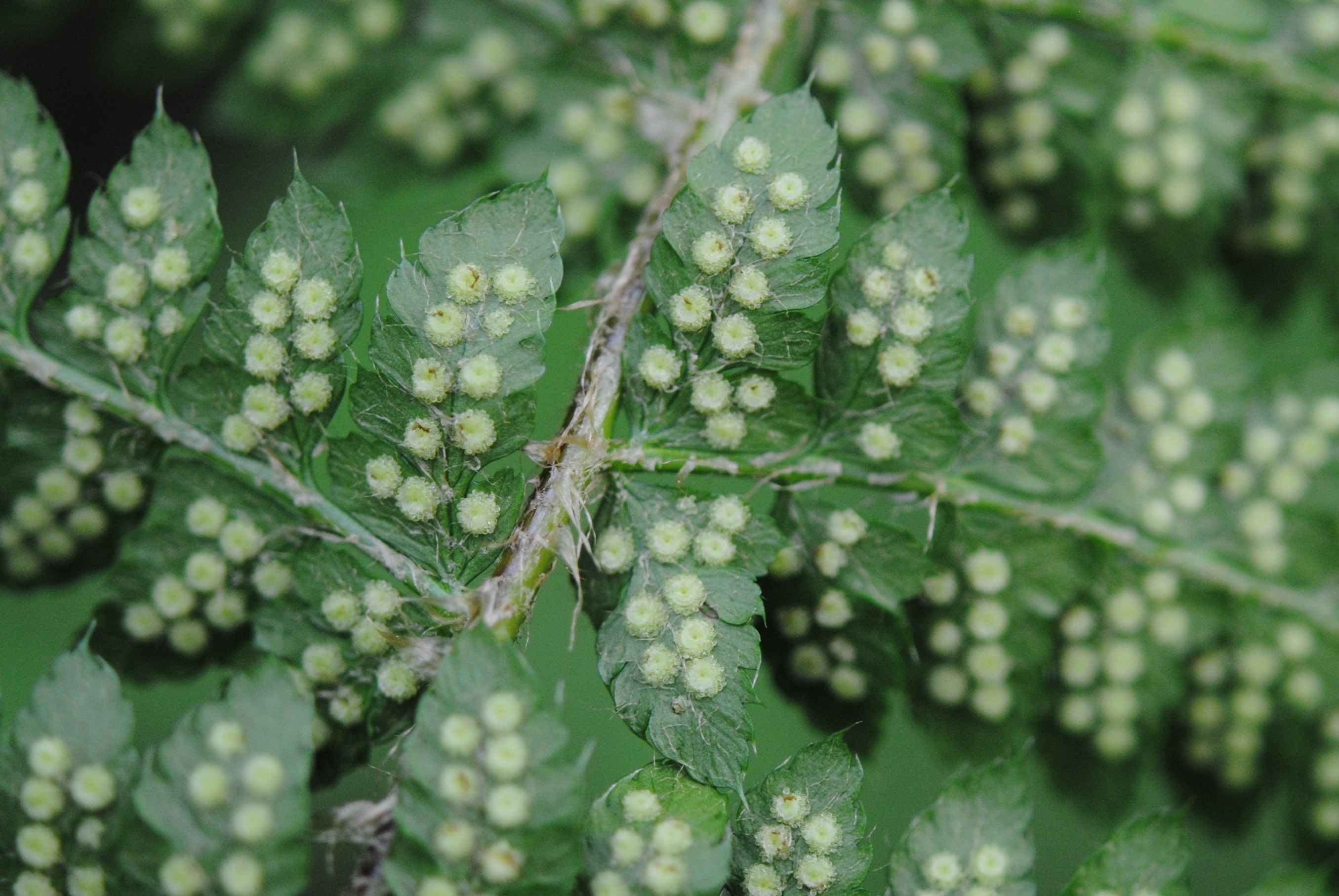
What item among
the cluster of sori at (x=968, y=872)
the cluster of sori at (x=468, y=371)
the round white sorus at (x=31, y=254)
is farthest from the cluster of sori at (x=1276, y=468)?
the round white sorus at (x=31, y=254)

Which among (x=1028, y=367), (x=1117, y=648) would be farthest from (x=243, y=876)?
(x=1117, y=648)

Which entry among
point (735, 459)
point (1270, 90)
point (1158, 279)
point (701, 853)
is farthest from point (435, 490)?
point (1270, 90)

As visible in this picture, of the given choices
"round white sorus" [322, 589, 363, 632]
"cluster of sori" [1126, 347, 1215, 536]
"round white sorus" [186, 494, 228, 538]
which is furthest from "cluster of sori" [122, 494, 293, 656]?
"cluster of sori" [1126, 347, 1215, 536]

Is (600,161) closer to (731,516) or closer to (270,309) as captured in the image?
(270,309)

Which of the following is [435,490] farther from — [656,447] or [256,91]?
[256,91]

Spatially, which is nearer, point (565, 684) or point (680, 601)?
A: point (680, 601)

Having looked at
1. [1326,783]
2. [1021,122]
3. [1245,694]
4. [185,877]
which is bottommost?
[1326,783]

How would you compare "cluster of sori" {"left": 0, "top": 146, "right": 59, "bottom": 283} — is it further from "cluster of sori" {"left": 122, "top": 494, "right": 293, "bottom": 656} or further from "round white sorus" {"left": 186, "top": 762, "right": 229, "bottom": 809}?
"round white sorus" {"left": 186, "top": 762, "right": 229, "bottom": 809}
